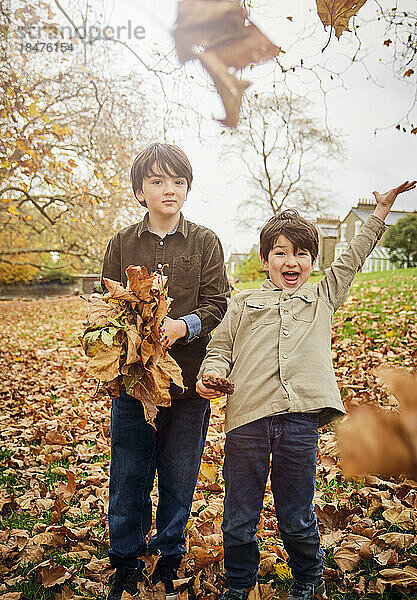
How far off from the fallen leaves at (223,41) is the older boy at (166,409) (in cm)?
47

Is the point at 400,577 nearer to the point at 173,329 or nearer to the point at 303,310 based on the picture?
the point at 303,310

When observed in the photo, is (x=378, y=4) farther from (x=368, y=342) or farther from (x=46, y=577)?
(x=368, y=342)

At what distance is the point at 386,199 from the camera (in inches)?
77.6

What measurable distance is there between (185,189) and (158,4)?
75.3 inches

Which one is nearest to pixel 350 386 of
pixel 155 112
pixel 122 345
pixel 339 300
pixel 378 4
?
pixel 339 300

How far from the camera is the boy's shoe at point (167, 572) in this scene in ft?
7.06

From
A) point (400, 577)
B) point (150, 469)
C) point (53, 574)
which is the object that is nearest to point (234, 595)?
point (150, 469)

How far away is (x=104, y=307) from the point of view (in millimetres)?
1815

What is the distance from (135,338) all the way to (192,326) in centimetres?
32

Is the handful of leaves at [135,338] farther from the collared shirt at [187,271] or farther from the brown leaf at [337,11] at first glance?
the brown leaf at [337,11]

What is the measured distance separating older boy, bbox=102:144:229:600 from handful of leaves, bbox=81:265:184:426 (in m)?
0.29

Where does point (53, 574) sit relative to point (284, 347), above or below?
below

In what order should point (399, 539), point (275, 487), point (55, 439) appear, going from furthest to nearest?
point (55, 439) → point (399, 539) → point (275, 487)

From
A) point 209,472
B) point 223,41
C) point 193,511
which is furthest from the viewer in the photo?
point 209,472
